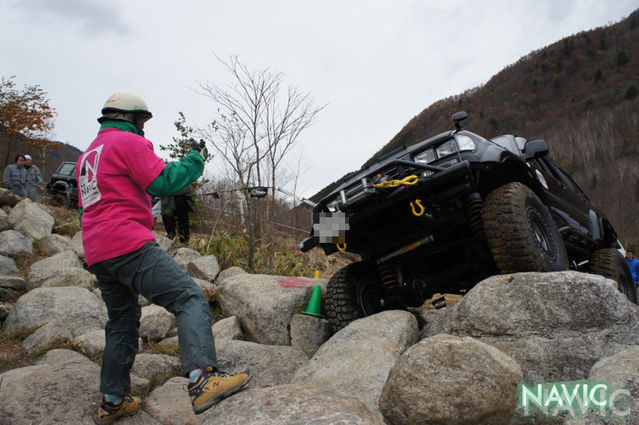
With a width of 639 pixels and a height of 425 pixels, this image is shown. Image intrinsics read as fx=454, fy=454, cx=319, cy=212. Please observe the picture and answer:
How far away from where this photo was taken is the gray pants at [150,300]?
215 centimetres

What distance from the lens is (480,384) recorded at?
2217mm

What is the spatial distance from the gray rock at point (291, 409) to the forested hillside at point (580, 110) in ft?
92.0

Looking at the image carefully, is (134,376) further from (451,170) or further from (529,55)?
(529,55)

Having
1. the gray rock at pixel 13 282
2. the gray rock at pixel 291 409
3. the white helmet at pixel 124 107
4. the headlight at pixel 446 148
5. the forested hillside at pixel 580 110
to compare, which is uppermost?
the forested hillside at pixel 580 110

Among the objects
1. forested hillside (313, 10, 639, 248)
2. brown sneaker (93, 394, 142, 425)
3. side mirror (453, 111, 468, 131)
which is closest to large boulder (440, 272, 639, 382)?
side mirror (453, 111, 468, 131)

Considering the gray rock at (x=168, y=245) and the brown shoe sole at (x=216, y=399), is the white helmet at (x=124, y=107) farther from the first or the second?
the gray rock at (x=168, y=245)

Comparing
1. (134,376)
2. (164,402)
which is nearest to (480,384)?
(164,402)

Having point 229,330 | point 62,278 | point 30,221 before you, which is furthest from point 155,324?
point 30,221

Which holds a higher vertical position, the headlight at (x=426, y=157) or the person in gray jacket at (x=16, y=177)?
the person in gray jacket at (x=16, y=177)

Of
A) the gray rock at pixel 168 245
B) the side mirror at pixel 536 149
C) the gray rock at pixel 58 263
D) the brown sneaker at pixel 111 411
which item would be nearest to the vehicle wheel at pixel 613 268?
the side mirror at pixel 536 149

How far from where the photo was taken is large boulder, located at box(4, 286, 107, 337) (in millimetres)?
4266

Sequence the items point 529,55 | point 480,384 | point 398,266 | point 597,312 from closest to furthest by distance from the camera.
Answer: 1. point 480,384
2. point 597,312
3. point 398,266
4. point 529,55

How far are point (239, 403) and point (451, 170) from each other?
219cm

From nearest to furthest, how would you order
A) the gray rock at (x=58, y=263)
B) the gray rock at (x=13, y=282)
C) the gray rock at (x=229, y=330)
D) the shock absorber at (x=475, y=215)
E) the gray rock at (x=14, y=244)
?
the shock absorber at (x=475, y=215), the gray rock at (x=229, y=330), the gray rock at (x=13, y=282), the gray rock at (x=58, y=263), the gray rock at (x=14, y=244)
